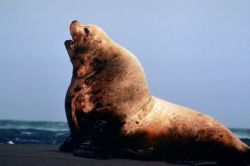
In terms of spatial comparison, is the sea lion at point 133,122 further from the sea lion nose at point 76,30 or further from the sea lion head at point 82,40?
the sea lion nose at point 76,30

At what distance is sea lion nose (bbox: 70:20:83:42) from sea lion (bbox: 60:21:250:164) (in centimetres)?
59

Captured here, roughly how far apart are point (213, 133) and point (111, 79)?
5.54ft

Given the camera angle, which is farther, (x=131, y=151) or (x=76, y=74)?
(x=76, y=74)

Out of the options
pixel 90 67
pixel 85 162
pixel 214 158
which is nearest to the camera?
pixel 85 162

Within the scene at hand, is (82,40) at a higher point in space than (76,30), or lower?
lower

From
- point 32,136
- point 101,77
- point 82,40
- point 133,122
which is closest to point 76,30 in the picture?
point 82,40

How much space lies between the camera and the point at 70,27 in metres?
7.39

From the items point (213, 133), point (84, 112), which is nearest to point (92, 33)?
point (84, 112)

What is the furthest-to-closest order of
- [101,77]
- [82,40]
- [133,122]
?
[82,40], [101,77], [133,122]

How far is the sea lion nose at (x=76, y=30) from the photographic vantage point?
7305 millimetres

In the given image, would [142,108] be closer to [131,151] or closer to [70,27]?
[131,151]

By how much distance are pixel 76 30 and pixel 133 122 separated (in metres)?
1.82

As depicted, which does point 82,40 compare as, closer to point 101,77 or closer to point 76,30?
point 76,30

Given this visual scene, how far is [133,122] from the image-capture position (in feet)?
21.7
